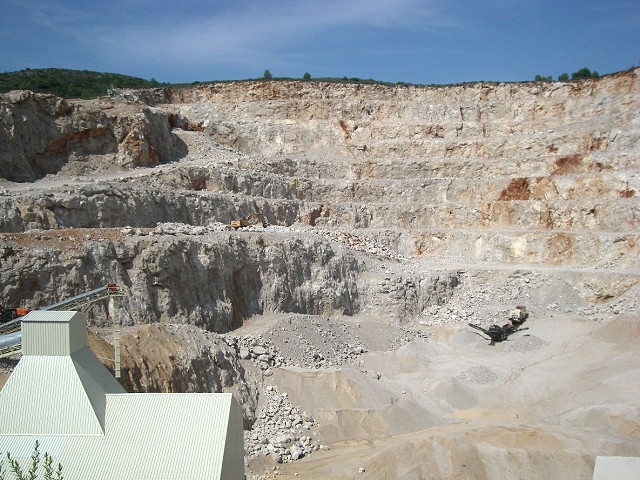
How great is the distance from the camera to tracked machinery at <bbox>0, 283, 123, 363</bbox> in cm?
1567

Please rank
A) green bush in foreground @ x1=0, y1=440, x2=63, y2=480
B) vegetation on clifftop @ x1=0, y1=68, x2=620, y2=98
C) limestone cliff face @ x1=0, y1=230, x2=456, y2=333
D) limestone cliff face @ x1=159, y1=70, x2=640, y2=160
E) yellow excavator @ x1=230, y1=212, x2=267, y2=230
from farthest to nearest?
1. vegetation on clifftop @ x1=0, y1=68, x2=620, y2=98
2. limestone cliff face @ x1=159, y1=70, x2=640, y2=160
3. yellow excavator @ x1=230, y1=212, x2=267, y2=230
4. limestone cliff face @ x1=0, y1=230, x2=456, y2=333
5. green bush in foreground @ x1=0, y1=440, x2=63, y2=480

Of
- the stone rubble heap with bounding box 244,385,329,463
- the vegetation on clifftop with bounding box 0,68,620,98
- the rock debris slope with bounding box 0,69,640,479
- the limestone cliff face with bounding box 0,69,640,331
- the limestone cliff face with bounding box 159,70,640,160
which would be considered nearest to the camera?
the stone rubble heap with bounding box 244,385,329,463

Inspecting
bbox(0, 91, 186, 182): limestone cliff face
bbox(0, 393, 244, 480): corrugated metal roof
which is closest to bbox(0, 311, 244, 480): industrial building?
bbox(0, 393, 244, 480): corrugated metal roof

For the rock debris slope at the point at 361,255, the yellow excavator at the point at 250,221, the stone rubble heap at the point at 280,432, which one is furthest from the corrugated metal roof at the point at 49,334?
the yellow excavator at the point at 250,221

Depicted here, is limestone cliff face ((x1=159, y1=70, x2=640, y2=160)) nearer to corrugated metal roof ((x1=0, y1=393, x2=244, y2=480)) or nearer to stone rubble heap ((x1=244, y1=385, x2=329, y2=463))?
stone rubble heap ((x1=244, y1=385, x2=329, y2=463))

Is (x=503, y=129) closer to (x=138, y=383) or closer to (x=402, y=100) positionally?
(x=402, y=100)

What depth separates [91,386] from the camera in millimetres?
13992

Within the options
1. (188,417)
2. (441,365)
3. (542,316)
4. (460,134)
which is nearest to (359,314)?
(441,365)

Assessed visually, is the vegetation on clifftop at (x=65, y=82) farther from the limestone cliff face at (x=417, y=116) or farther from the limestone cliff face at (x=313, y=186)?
the limestone cliff face at (x=313, y=186)

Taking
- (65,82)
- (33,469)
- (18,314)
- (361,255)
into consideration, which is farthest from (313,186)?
(65,82)

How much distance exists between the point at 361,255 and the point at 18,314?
19842 millimetres

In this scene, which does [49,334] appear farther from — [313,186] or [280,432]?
[313,186]

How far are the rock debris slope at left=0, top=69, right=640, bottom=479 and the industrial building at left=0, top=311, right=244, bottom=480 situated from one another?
3.19m

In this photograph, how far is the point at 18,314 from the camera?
18.2 metres
